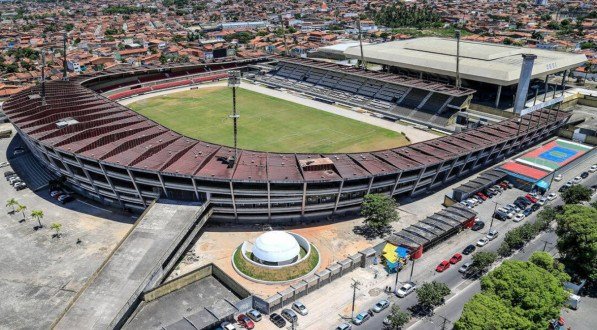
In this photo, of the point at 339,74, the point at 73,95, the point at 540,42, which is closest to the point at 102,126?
the point at 73,95

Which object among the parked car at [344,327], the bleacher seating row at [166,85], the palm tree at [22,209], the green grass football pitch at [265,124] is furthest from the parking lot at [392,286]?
the bleacher seating row at [166,85]

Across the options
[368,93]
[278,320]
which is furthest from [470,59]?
[278,320]

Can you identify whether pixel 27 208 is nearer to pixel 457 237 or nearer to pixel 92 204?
pixel 92 204

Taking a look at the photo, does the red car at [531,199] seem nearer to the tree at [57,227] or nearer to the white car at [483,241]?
the white car at [483,241]

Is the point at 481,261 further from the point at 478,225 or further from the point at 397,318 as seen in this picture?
the point at 397,318

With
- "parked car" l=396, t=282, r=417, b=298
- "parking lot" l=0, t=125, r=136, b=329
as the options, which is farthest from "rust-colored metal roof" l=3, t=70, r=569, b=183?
"parked car" l=396, t=282, r=417, b=298

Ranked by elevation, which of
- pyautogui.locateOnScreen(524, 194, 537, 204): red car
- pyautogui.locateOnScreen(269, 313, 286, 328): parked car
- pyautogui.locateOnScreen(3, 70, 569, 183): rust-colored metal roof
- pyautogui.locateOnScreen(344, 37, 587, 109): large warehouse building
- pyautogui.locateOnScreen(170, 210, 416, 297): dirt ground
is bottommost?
pyautogui.locateOnScreen(170, 210, 416, 297): dirt ground

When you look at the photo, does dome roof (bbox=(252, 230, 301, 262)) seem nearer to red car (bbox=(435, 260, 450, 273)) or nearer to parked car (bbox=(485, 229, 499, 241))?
red car (bbox=(435, 260, 450, 273))
